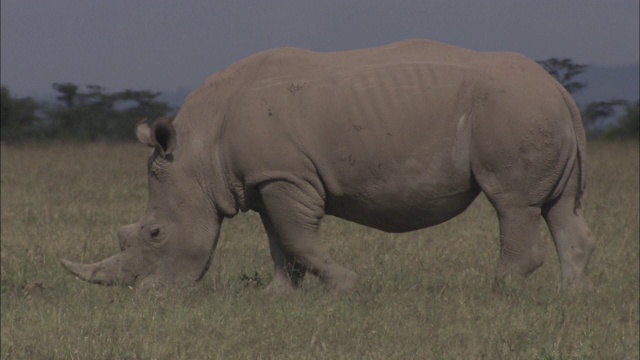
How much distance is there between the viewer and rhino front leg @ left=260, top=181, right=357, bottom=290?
280 inches

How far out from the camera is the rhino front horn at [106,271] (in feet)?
25.0

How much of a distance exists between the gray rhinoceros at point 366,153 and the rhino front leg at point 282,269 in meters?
0.06

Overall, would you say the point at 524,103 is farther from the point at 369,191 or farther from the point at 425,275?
the point at 425,275

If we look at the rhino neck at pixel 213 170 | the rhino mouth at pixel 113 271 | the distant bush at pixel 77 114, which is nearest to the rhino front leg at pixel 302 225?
the rhino neck at pixel 213 170

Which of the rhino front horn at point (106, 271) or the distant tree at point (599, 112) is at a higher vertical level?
the rhino front horn at point (106, 271)

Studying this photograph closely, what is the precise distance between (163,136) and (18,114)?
84.6 feet

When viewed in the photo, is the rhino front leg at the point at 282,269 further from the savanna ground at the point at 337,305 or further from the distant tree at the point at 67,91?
the distant tree at the point at 67,91

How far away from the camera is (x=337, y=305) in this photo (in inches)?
270

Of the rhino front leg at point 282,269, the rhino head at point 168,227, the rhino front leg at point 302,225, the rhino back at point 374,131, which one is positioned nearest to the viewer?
the rhino back at point 374,131

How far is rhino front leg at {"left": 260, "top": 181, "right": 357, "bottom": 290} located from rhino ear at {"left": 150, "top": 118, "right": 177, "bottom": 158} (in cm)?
71

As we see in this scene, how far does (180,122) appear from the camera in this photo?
751 centimetres

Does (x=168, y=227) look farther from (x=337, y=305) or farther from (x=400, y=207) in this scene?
(x=400, y=207)

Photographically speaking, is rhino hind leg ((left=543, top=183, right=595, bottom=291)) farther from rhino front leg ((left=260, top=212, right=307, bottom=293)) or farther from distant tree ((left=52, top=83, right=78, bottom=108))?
distant tree ((left=52, top=83, right=78, bottom=108))

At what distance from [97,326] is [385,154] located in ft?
6.50
